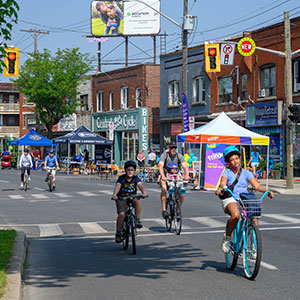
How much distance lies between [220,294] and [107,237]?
617 cm

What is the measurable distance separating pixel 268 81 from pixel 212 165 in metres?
10.6

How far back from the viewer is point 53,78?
181ft

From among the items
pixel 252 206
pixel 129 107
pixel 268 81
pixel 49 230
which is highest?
pixel 268 81

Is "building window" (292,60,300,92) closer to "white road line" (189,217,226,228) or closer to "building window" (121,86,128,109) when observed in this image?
"white road line" (189,217,226,228)

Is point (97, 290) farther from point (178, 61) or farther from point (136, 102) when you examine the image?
point (136, 102)

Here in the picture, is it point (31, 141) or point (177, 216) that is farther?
point (31, 141)

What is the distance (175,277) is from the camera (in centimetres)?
843

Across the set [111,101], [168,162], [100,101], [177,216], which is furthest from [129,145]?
[177,216]

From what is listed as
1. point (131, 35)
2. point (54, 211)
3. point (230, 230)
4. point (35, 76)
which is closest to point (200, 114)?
point (131, 35)

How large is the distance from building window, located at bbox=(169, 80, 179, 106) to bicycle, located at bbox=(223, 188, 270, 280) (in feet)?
121

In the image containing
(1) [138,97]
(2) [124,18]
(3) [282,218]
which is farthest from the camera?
(2) [124,18]

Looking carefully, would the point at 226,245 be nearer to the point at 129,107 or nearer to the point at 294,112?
the point at 294,112

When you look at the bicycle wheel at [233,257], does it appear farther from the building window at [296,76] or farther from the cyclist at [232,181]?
the building window at [296,76]

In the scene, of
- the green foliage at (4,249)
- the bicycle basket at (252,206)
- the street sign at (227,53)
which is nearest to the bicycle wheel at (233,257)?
the bicycle basket at (252,206)
